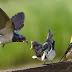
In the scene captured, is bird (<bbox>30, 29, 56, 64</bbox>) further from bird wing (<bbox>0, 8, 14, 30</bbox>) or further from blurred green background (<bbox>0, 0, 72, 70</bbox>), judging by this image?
blurred green background (<bbox>0, 0, 72, 70</bbox>)

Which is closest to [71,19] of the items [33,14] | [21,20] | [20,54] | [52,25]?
[52,25]

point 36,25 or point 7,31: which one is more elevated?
point 36,25

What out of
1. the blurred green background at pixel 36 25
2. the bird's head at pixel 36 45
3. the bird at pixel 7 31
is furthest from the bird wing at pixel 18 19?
the blurred green background at pixel 36 25

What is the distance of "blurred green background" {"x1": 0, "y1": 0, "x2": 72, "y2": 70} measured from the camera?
2.20 m

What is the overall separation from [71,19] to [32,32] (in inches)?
21.5

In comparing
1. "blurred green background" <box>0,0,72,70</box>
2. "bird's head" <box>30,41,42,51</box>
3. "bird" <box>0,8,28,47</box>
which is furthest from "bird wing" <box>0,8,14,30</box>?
"blurred green background" <box>0,0,72,70</box>

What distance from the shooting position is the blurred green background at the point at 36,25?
7.21 feet

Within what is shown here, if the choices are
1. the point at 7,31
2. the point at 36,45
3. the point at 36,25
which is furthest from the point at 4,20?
the point at 36,25

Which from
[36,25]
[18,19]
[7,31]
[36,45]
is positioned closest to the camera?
[36,45]

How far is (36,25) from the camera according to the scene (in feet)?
7.89

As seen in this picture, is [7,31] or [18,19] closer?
[7,31]

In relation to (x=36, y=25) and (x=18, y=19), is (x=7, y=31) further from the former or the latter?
(x=36, y=25)

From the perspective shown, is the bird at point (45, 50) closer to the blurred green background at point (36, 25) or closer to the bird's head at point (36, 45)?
the bird's head at point (36, 45)

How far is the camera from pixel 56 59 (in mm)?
2373
